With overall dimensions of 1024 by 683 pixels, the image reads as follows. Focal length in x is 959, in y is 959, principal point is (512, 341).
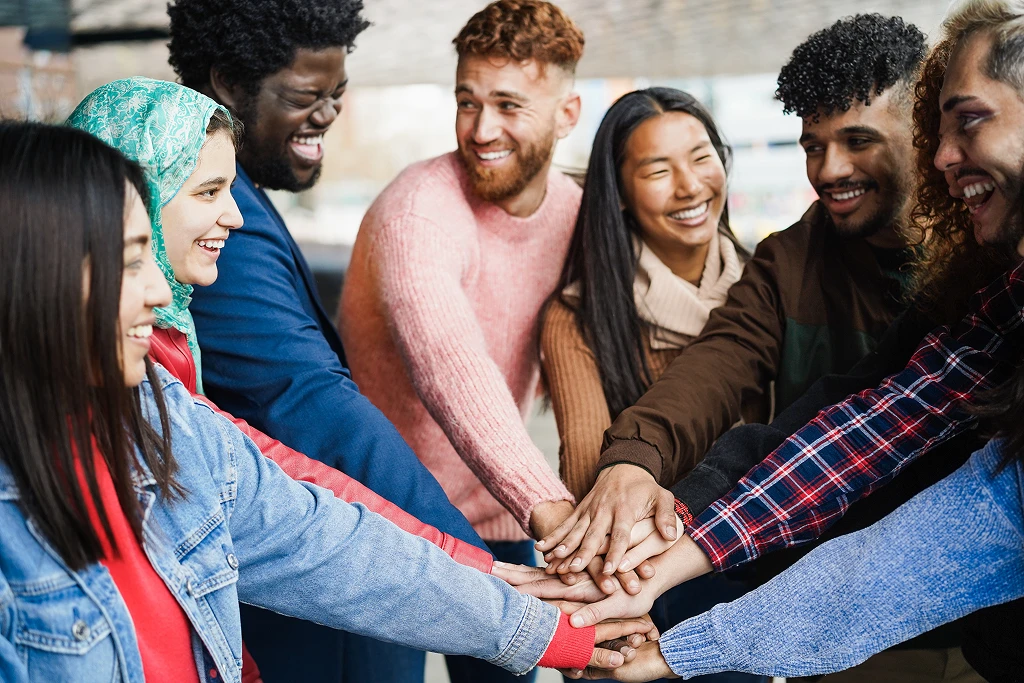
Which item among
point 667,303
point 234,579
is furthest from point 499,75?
point 234,579

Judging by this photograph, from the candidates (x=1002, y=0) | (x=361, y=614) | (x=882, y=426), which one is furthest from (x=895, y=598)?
(x=1002, y=0)

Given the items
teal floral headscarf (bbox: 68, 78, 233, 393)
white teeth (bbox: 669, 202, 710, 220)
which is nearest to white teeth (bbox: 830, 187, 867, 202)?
white teeth (bbox: 669, 202, 710, 220)

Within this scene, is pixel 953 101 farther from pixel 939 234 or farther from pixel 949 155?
pixel 939 234

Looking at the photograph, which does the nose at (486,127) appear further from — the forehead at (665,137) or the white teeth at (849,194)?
the white teeth at (849,194)

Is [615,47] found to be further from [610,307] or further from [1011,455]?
[1011,455]

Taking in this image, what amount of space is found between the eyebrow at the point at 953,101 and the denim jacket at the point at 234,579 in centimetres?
99

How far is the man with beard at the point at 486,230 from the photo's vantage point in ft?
6.48

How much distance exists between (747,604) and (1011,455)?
1.48ft

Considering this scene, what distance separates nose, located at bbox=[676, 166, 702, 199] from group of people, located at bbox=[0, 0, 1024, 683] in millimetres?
23

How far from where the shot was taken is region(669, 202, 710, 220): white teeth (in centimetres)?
202

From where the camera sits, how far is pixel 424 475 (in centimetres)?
165

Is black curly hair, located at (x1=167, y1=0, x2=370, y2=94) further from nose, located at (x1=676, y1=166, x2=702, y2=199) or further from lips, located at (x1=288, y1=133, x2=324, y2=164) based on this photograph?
nose, located at (x1=676, y1=166, x2=702, y2=199)

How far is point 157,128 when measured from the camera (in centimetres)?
136

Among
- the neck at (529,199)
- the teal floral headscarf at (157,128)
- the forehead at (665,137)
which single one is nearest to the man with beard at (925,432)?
the forehead at (665,137)
